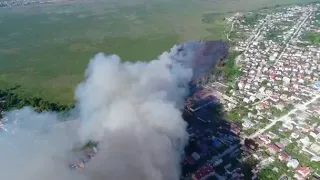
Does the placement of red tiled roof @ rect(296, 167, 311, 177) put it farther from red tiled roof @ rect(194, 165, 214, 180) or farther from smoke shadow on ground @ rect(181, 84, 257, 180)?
red tiled roof @ rect(194, 165, 214, 180)

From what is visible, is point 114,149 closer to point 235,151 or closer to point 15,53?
point 235,151

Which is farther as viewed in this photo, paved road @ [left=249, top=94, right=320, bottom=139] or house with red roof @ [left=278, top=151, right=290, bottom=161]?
paved road @ [left=249, top=94, right=320, bottom=139]

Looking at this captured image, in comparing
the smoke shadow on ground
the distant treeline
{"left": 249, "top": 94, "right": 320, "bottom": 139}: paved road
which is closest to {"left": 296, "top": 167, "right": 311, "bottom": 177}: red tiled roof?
the smoke shadow on ground

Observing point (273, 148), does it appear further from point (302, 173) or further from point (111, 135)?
point (111, 135)

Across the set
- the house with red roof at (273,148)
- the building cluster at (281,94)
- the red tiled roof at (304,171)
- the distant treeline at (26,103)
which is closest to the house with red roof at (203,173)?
the building cluster at (281,94)

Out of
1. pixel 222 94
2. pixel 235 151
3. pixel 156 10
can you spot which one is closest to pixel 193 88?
pixel 222 94

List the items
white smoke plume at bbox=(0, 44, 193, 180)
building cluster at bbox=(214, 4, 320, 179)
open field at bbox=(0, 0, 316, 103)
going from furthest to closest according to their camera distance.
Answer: open field at bbox=(0, 0, 316, 103) → building cluster at bbox=(214, 4, 320, 179) → white smoke plume at bbox=(0, 44, 193, 180)

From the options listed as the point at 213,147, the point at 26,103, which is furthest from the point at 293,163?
the point at 26,103
